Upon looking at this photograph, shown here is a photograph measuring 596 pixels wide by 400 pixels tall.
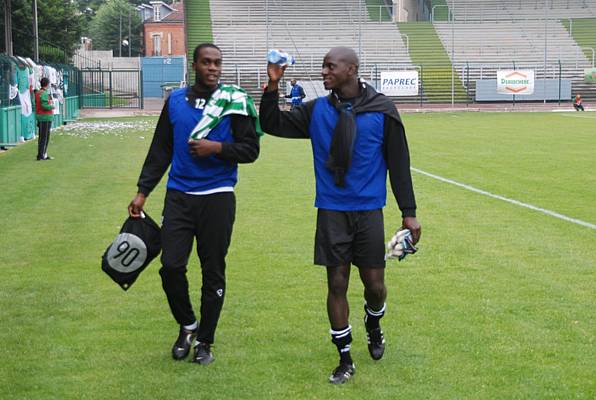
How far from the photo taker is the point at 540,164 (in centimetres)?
2145

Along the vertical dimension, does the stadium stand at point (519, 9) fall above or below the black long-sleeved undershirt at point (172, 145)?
above

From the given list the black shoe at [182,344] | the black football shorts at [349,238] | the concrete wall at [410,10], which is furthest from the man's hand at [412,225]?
the concrete wall at [410,10]

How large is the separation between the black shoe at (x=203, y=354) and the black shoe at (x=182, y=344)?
8cm

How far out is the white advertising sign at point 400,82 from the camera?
58.9 meters

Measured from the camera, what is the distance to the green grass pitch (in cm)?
635

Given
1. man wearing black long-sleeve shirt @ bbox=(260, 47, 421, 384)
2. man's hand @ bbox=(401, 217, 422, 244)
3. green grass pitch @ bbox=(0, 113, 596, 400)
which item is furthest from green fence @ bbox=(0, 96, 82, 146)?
man's hand @ bbox=(401, 217, 422, 244)

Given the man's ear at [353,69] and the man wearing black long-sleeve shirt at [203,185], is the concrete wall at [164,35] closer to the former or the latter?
the man wearing black long-sleeve shirt at [203,185]

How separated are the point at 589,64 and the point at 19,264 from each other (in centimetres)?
5837

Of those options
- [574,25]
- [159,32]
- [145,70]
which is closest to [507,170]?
[574,25]

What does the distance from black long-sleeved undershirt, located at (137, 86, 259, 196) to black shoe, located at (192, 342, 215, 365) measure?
1008 mm

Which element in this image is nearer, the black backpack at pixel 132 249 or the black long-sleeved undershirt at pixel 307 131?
the black long-sleeved undershirt at pixel 307 131

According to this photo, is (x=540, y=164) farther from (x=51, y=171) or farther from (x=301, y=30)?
(x=301, y=30)

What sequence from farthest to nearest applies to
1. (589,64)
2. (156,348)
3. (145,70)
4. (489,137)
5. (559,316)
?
1. (145,70)
2. (589,64)
3. (489,137)
4. (559,316)
5. (156,348)

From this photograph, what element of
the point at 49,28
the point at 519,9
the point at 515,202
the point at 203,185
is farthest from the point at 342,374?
the point at 519,9
